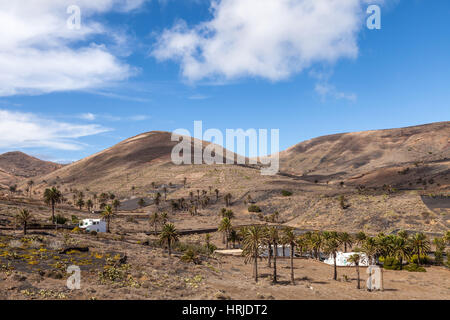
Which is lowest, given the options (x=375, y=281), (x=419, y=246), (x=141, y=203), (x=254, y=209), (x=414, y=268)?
(x=414, y=268)

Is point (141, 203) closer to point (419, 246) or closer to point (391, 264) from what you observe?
point (391, 264)

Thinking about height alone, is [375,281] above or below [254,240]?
below

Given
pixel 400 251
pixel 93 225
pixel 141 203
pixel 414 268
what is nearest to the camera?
pixel 414 268

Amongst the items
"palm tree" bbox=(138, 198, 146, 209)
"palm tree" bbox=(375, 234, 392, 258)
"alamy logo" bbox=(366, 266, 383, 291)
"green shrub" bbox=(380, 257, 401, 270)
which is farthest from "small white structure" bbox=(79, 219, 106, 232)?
"palm tree" bbox=(138, 198, 146, 209)

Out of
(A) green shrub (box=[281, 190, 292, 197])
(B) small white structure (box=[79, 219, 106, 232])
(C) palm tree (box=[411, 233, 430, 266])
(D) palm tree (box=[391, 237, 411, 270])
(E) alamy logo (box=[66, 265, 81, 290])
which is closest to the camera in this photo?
(E) alamy logo (box=[66, 265, 81, 290])

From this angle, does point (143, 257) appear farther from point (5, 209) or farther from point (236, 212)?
point (236, 212)

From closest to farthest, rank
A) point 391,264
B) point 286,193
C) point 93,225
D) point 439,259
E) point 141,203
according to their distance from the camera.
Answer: point 391,264
point 439,259
point 93,225
point 141,203
point 286,193

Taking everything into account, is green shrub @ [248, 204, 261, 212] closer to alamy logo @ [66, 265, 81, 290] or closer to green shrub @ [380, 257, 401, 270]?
green shrub @ [380, 257, 401, 270]

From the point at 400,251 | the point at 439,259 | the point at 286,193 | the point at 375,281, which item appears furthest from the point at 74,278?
the point at 286,193

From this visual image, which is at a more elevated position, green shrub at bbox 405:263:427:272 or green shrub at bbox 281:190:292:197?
green shrub at bbox 281:190:292:197

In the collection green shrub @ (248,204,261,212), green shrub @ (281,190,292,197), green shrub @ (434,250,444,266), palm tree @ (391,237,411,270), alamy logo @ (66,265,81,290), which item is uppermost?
green shrub @ (281,190,292,197)
